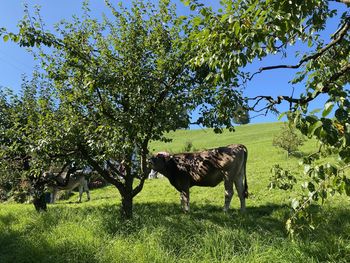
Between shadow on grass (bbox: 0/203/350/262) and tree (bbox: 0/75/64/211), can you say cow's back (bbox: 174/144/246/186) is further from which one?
tree (bbox: 0/75/64/211)

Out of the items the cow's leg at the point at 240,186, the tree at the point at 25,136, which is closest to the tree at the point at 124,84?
the tree at the point at 25,136

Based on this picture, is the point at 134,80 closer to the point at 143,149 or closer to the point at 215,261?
the point at 143,149

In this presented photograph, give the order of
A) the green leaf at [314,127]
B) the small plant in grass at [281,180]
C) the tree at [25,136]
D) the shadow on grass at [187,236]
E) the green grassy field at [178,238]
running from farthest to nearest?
the tree at [25,136] < the shadow on grass at [187,236] < the green grassy field at [178,238] < the small plant in grass at [281,180] < the green leaf at [314,127]

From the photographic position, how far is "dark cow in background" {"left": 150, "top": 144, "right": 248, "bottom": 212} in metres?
12.6

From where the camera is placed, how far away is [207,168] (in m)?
12.9

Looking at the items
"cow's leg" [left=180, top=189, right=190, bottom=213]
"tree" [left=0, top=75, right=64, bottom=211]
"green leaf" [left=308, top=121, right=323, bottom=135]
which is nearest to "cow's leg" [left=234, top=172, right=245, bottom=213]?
"cow's leg" [left=180, top=189, right=190, bottom=213]

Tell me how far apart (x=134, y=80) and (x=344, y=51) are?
4.93 meters

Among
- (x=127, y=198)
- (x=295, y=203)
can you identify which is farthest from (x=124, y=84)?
(x=295, y=203)

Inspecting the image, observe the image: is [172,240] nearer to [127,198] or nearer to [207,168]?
[127,198]

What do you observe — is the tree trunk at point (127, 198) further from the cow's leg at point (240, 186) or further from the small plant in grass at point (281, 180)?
the small plant in grass at point (281, 180)

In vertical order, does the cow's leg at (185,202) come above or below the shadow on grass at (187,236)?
above

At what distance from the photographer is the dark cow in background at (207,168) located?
1260cm

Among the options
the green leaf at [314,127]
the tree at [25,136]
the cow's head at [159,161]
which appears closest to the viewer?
the green leaf at [314,127]

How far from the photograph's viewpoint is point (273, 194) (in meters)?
14.7
